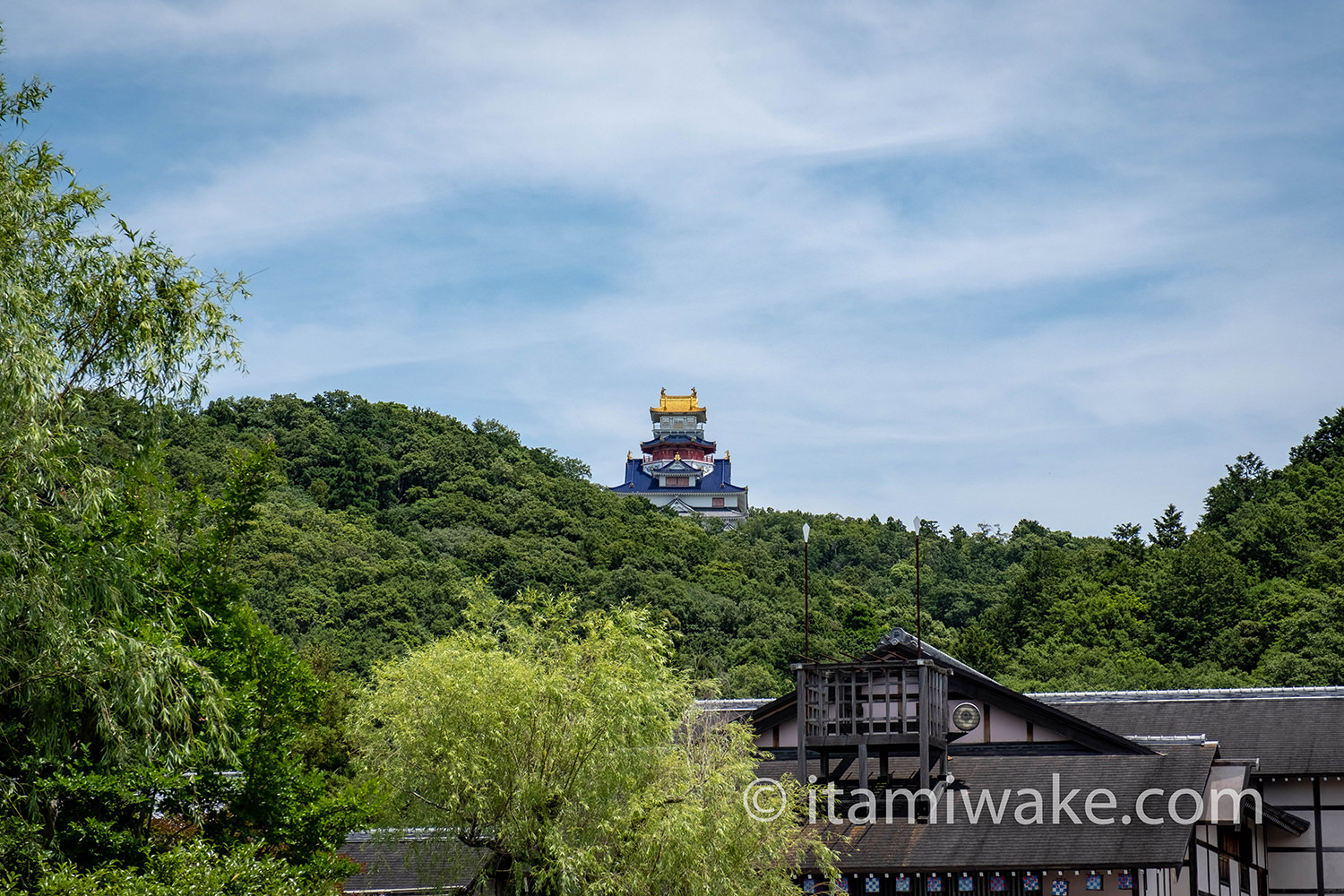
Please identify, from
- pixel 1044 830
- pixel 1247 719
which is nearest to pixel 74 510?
pixel 1044 830

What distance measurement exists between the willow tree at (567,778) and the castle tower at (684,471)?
10432cm

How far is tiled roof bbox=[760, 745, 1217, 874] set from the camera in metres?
17.1

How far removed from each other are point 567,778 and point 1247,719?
12.9 metres

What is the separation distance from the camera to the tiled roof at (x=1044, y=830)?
17.1 m

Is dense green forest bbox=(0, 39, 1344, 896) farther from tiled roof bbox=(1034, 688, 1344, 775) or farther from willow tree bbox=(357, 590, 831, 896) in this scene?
tiled roof bbox=(1034, 688, 1344, 775)

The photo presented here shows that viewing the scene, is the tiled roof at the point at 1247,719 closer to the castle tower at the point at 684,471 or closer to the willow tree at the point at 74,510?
the willow tree at the point at 74,510

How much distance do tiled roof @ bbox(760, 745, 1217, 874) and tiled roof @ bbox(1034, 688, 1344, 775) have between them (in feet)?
9.15

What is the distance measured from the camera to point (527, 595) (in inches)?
695

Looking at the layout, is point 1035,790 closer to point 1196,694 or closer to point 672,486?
point 1196,694

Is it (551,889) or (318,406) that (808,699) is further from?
(318,406)

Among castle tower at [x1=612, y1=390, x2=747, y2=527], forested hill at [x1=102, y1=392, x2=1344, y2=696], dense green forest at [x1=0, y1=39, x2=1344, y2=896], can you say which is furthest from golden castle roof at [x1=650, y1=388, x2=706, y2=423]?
dense green forest at [x1=0, y1=39, x2=1344, y2=896]

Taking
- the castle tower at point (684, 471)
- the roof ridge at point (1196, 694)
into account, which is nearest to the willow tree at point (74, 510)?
the roof ridge at point (1196, 694)

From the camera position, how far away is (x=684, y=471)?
4936 inches

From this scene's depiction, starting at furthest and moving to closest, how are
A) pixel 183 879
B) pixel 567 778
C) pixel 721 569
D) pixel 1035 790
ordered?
pixel 721 569
pixel 1035 790
pixel 567 778
pixel 183 879
